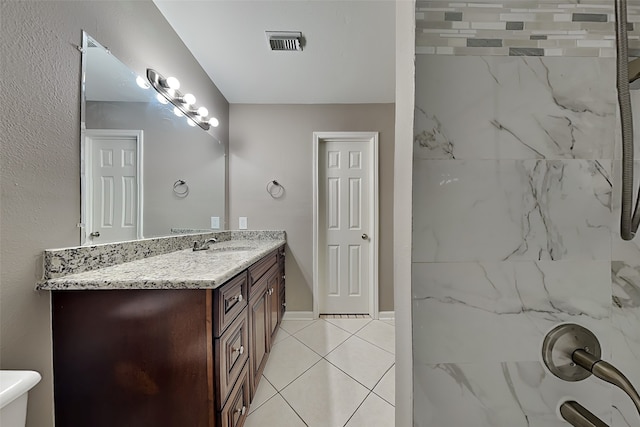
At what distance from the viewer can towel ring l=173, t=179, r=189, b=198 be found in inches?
66.4

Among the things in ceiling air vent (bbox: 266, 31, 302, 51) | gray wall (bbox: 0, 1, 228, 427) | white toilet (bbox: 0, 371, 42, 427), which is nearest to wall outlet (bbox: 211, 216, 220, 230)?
gray wall (bbox: 0, 1, 228, 427)

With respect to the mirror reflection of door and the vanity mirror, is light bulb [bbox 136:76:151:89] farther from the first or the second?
the mirror reflection of door

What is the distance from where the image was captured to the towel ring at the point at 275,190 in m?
2.55

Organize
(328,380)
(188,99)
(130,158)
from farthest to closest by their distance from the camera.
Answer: (188,99) → (328,380) → (130,158)

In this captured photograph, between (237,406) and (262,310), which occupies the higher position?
(262,310)

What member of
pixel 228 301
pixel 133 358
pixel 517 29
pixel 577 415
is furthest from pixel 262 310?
pixel 517 29

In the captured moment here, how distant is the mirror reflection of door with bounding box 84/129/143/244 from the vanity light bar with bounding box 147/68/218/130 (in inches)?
13.5

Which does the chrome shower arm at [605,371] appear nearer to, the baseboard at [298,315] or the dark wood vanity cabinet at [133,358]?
the dark wood vanity cabinet at [133,358]

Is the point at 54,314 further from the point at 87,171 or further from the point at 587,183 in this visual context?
the point at 587,183

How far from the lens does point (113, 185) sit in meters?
1.11

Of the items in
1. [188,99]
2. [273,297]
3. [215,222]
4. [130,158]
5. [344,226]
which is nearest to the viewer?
[130,158]

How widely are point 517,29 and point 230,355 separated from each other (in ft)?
4.67

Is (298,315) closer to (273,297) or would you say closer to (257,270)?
(273,297)

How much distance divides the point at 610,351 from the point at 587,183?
Answer: 0.39 meters
